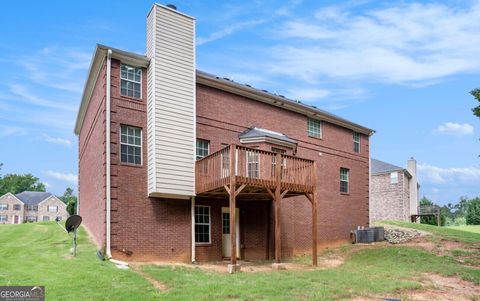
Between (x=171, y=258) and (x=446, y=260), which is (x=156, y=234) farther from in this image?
(x=446, y=260)

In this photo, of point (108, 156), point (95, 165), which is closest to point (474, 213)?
point (95, 165)

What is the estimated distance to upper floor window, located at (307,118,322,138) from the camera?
2257 centimetres

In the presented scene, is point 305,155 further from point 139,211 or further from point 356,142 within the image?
point 139,211

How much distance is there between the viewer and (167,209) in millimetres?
15977

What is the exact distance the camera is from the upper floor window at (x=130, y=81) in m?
15.8

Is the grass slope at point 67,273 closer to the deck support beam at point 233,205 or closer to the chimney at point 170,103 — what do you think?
the deck support beam at point 233,205

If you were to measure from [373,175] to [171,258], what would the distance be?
28.1 metres

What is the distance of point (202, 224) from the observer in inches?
676

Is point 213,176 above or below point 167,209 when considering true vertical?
above

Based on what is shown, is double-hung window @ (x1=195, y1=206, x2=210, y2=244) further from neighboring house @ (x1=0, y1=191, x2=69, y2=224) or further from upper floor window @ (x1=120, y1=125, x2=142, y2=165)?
neighboring house @ (x1=0, y1=191, x2=69, y2=224)

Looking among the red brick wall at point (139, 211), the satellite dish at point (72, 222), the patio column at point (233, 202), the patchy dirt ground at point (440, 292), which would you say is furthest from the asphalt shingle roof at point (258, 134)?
the patchy dirt ground at point (440, 292)

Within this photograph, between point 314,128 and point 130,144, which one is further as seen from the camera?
point 314,128

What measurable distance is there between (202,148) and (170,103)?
248 centimetres

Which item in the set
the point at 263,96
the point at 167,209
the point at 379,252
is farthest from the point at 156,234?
the point at 379,252
